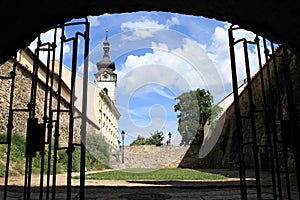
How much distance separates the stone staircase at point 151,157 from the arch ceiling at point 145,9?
19.2 m

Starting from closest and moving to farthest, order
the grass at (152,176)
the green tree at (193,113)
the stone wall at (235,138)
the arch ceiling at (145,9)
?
the arch ceiling at (145,9), the grass at (152,176), the stone wall at (235,138), the green tree at (193,113)

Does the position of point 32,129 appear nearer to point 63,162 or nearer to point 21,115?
point 21,115

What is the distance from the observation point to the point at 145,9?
7.72 feet

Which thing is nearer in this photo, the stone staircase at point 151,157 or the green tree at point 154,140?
the stone staircase at point 151,157

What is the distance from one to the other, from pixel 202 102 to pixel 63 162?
579 inches

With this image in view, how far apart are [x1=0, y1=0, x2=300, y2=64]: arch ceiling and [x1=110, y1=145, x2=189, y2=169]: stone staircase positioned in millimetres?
19205

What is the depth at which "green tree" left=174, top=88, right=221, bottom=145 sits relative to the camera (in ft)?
72.4

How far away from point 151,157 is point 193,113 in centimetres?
508

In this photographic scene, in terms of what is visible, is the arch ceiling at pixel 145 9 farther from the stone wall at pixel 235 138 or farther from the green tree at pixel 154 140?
the green tree at pixel 154 140

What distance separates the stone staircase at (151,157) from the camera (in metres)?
21.4

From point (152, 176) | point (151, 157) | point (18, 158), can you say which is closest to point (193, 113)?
point (151, 157)

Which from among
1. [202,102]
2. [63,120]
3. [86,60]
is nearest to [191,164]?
[202,102]

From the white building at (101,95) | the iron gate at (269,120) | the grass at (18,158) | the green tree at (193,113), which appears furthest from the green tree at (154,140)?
the iron gate at (269,120)

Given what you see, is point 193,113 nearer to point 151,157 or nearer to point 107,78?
point 151,157
